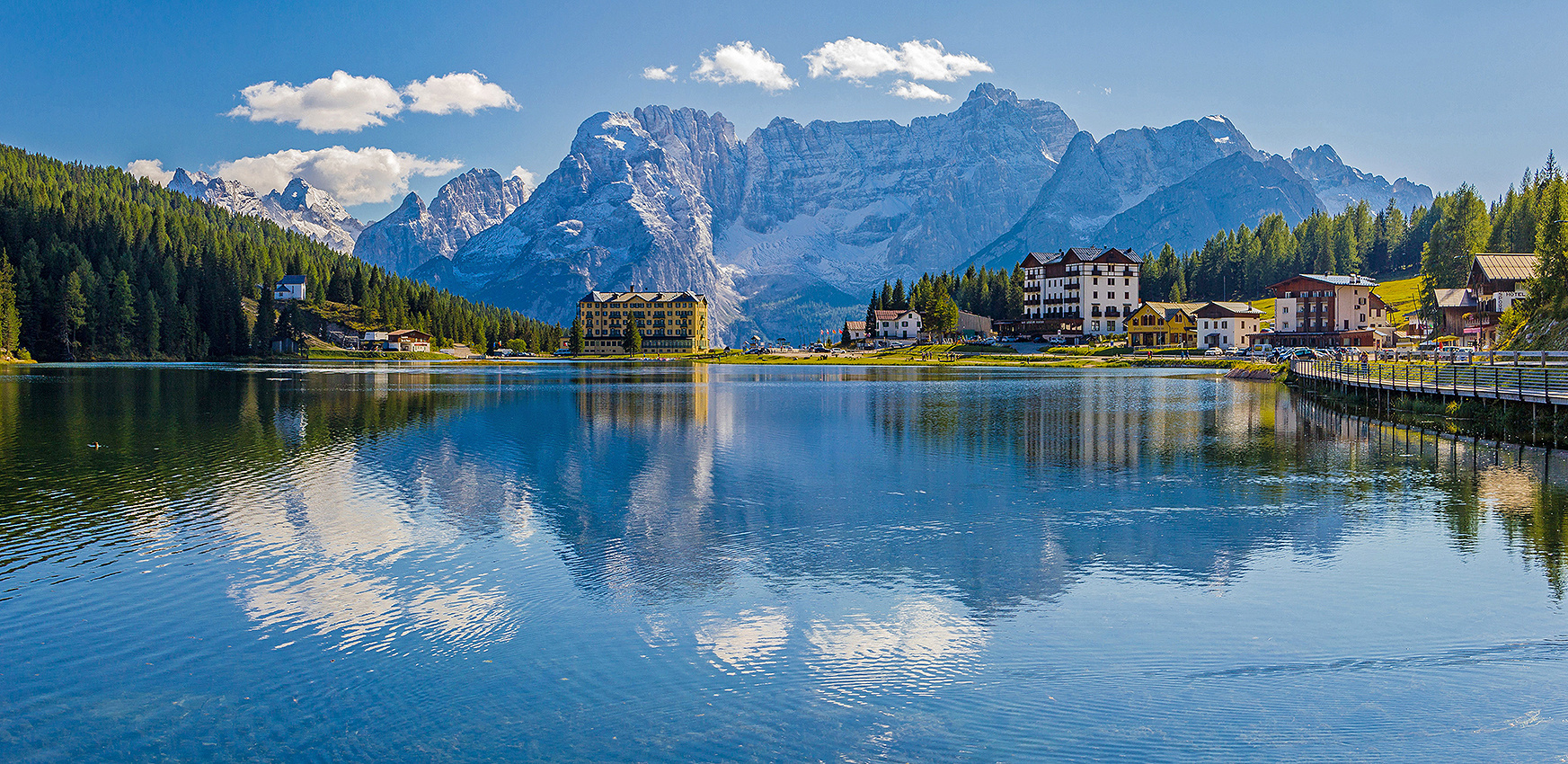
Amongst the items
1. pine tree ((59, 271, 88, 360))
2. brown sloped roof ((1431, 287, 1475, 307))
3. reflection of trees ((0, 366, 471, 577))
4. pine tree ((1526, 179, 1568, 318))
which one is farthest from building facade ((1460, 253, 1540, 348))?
pine tree ((59, 271, 88, 360))

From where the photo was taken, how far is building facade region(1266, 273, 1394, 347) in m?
169

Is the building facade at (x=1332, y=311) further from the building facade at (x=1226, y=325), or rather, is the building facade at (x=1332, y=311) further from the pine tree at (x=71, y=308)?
the pine tree at (x=71, y=308)

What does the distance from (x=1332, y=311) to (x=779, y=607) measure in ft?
586

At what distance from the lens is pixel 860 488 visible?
32969 mm

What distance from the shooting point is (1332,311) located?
170 m

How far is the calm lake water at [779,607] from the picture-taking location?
42.2ft

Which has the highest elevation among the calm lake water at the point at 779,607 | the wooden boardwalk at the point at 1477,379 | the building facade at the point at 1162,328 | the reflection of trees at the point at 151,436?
the building facade at the point at 1162,328

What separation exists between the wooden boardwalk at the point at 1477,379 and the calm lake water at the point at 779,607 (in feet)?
12.9

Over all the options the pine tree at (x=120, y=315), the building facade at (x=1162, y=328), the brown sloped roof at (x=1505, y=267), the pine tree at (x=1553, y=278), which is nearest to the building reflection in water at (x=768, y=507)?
the pine tree at (x=1553, y=278)

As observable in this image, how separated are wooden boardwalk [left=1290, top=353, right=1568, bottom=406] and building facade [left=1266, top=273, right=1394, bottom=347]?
342ft

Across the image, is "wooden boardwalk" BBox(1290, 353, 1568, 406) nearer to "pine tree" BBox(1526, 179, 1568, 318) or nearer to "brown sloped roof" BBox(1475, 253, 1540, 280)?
Result: "pine tree" BBox(1526, 179, 1568, 318)

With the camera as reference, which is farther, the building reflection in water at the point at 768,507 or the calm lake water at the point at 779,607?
the building reflection in water at the point at 768,507

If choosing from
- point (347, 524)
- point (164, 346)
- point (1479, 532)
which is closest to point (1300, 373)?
point (1479, 532)

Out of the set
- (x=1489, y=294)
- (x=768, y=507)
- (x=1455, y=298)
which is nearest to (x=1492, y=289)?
(x=1489, y=294)
